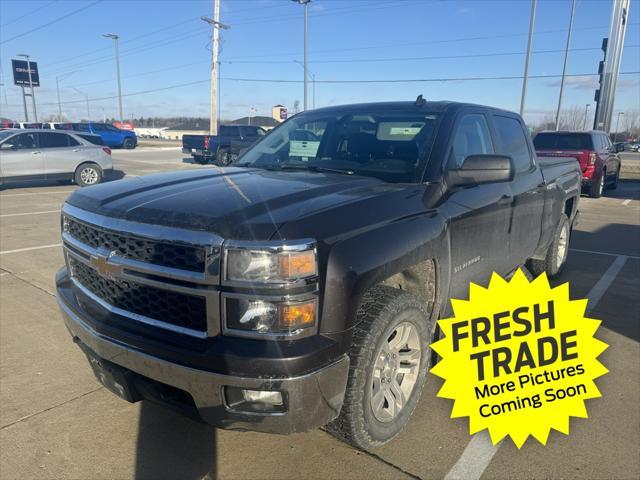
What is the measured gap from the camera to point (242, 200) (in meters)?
2.29

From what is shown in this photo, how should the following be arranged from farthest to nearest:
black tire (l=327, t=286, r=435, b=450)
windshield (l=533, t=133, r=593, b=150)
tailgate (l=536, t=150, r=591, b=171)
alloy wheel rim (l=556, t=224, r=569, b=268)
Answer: windshield (l=533, t=133, r=593, b=150) → tailgate (l=536, t=150, r=591, b=171) → alloy wheel rim (l=556, t=224, r=569, b=268) → black tire (l=327, t=286, r=435, b=450)

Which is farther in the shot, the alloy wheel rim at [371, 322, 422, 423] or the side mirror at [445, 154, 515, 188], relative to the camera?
the side mirror at [445, 154, 515, 188]

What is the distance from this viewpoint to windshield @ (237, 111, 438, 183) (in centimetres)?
312

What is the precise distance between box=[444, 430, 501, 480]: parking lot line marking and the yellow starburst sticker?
2.1 inches

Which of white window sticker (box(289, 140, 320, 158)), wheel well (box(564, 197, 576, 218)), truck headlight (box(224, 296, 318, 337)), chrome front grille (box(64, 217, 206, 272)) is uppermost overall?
white window sticker (box(289, 140, 320, 158))

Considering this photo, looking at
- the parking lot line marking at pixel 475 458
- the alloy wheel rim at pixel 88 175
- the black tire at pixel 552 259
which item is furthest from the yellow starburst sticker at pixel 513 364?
the alloy wheel rim at pixel 88 175

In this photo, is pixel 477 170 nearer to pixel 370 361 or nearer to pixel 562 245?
pixel 370 361

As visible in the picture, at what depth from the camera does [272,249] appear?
1925 millimetres

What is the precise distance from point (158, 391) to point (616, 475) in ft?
7.62

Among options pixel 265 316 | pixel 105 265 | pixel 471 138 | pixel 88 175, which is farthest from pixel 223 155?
pixel 265 316

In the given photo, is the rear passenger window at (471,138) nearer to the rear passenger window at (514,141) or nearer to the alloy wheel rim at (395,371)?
the rear passenger window at (514,141)

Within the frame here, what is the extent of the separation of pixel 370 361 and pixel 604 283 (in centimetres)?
462

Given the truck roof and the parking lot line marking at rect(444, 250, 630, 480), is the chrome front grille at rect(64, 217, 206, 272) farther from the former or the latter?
the truck roof

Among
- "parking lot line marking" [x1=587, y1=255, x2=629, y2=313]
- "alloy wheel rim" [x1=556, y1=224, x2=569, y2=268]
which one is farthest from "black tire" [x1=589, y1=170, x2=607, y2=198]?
"alloy wheel rim" [x1=556, y1=224, x2=569, y2=268]
